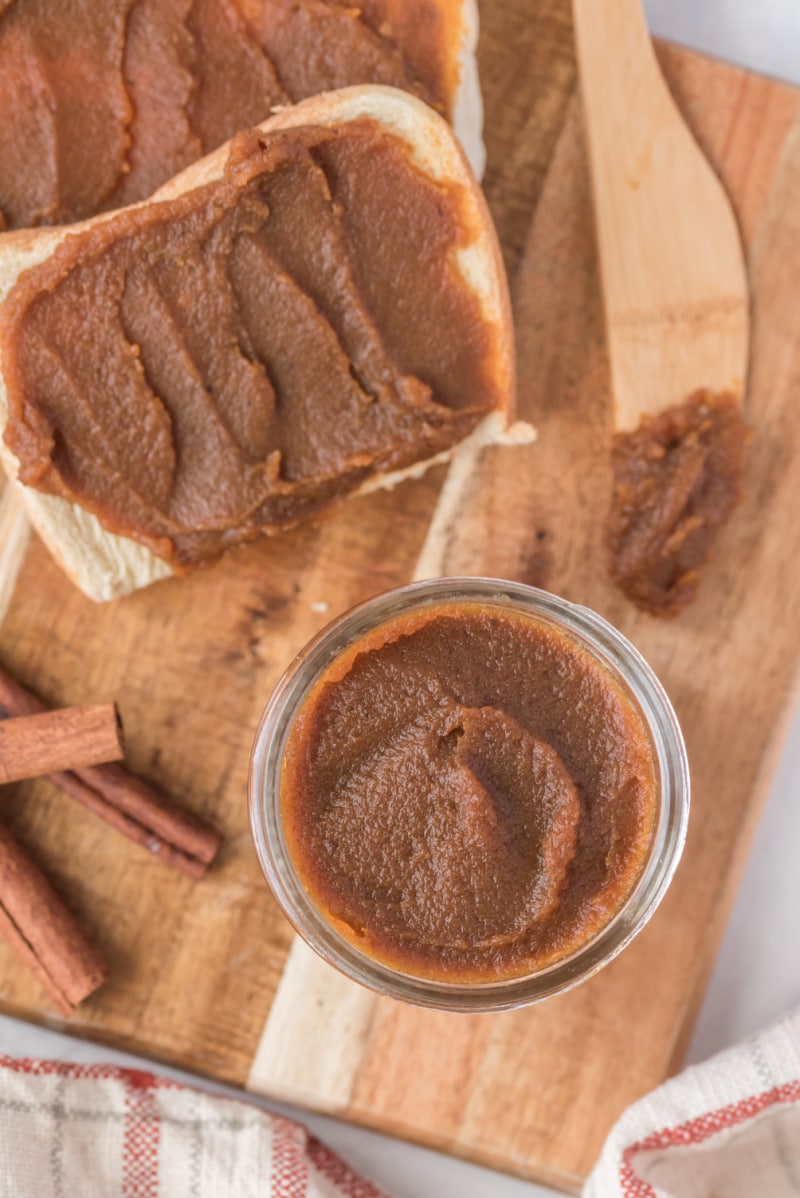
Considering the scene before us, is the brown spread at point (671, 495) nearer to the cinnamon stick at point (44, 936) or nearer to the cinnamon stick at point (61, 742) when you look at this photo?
the cinnamon stick at point (61, 742)

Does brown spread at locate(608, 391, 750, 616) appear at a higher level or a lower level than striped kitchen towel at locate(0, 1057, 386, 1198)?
higher

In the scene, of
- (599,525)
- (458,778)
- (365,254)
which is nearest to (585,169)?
(365,254)

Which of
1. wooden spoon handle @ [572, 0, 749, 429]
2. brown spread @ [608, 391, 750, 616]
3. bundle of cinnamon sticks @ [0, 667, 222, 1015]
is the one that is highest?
wooden spoon handle @ [572, 0, 749, 429]

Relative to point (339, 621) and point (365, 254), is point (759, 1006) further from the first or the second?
point (365, 254)

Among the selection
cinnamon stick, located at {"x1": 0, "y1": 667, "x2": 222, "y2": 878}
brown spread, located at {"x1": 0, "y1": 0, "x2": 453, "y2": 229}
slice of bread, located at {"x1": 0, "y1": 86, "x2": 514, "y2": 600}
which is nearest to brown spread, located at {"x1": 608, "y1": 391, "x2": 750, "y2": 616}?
slice of bread, located at {"x1": 0, "y1": 86, "x2": 514, "y2": 600}

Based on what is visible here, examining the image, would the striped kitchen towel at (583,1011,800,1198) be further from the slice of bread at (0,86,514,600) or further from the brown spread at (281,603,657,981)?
the slice of bread at (0,86,514,600)

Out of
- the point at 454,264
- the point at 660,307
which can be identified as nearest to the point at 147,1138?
the point at 454,264
